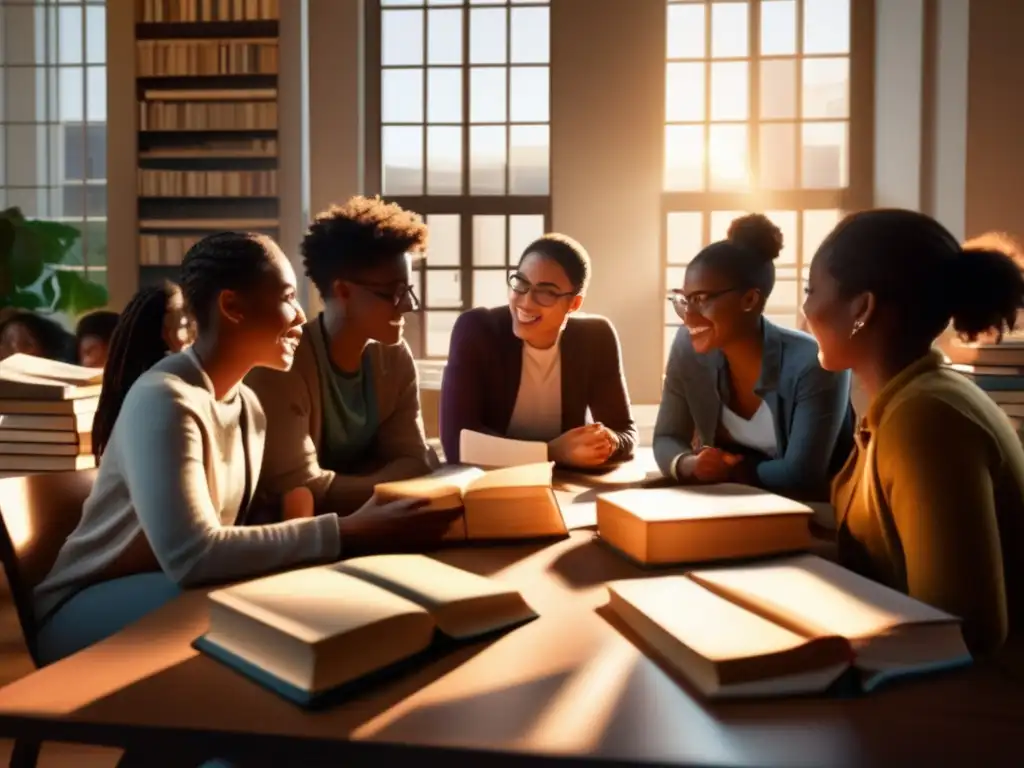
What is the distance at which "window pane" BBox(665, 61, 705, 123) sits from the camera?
5.69 metres

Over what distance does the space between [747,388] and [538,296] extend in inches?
25.4

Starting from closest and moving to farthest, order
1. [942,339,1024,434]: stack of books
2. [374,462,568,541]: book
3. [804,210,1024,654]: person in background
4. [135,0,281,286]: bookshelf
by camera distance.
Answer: [804,210,1024,654]: person in background < [374,462,568,541]: book < [942,339,1024,434]: stack of books < [135,0,281,286]: bookshelf

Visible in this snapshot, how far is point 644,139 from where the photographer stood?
5562mm

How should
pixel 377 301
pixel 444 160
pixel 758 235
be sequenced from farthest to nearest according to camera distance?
1. pixel 444 160
2. pixel 758 235
3. pixel 377 301

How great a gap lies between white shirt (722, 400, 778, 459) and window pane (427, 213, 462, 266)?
3.60 meters

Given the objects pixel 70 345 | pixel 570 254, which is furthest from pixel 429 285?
pixel 570 254

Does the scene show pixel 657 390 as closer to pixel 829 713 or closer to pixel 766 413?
pixel 766 413

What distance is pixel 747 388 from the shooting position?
2451 mm

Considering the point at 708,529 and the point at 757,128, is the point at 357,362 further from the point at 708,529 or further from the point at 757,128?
the point at 757,128

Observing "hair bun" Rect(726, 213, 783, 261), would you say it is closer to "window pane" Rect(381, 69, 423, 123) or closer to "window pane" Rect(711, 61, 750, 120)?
"window pane" Rect(711, 61, 750, 120)

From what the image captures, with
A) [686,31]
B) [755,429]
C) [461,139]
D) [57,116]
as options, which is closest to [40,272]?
[57,116]

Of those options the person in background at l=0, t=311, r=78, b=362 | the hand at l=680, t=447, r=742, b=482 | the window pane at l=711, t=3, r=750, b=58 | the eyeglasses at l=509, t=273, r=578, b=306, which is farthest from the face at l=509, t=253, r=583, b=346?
the window pane at l=711, t=3, r=750, b=58

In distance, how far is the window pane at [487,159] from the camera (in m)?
5.80

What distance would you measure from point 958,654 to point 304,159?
5.00 m
